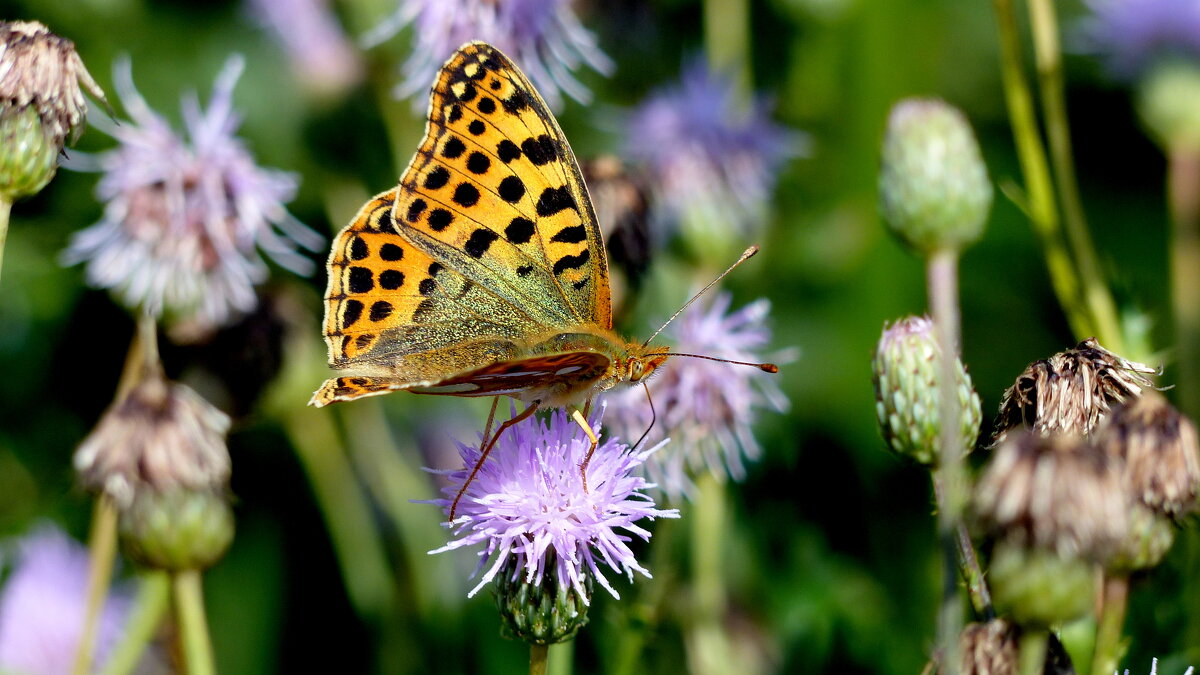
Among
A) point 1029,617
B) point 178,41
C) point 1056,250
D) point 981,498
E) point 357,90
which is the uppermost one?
point 178,41

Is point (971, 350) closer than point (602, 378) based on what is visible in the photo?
No

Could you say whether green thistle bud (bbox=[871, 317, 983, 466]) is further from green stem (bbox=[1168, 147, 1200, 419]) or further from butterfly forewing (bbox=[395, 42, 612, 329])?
green stem (bbox=[1168, 147, 1200, 419])

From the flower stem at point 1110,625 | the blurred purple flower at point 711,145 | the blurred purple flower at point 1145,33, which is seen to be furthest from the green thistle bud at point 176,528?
the blurred purple flower at point 1145,33

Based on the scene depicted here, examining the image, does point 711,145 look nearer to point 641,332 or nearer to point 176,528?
point 641,332

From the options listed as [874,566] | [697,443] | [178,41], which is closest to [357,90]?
[178,41]

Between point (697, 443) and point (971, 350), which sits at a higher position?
point (971, 350)

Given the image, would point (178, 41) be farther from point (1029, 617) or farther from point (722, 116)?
point (1029, 617)
